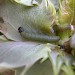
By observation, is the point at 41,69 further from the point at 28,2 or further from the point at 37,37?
the point at 28,2

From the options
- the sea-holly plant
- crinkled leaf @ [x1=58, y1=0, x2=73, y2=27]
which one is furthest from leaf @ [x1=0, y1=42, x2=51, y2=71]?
crinkled leaf @ [x1=58, y1=0, x2=73, y2=27]

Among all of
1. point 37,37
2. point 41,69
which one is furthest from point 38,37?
point 41,69

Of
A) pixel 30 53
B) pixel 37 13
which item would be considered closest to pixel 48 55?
pixel 30 53

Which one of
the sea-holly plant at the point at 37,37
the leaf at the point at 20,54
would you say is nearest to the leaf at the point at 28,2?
the sea-holly plant at the point at 37,37

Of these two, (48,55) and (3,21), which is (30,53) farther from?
(3,21)

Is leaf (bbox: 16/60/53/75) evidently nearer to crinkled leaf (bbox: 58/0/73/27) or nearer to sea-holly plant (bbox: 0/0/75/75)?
sea-holly plant (bbox: 0/0/75/75)

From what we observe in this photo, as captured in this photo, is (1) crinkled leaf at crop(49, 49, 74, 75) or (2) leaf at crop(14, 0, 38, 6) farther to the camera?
(2) leaf at crop(14, 0, 38, 6)

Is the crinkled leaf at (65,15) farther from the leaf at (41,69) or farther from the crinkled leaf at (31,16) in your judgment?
the leaf at (41,69)
